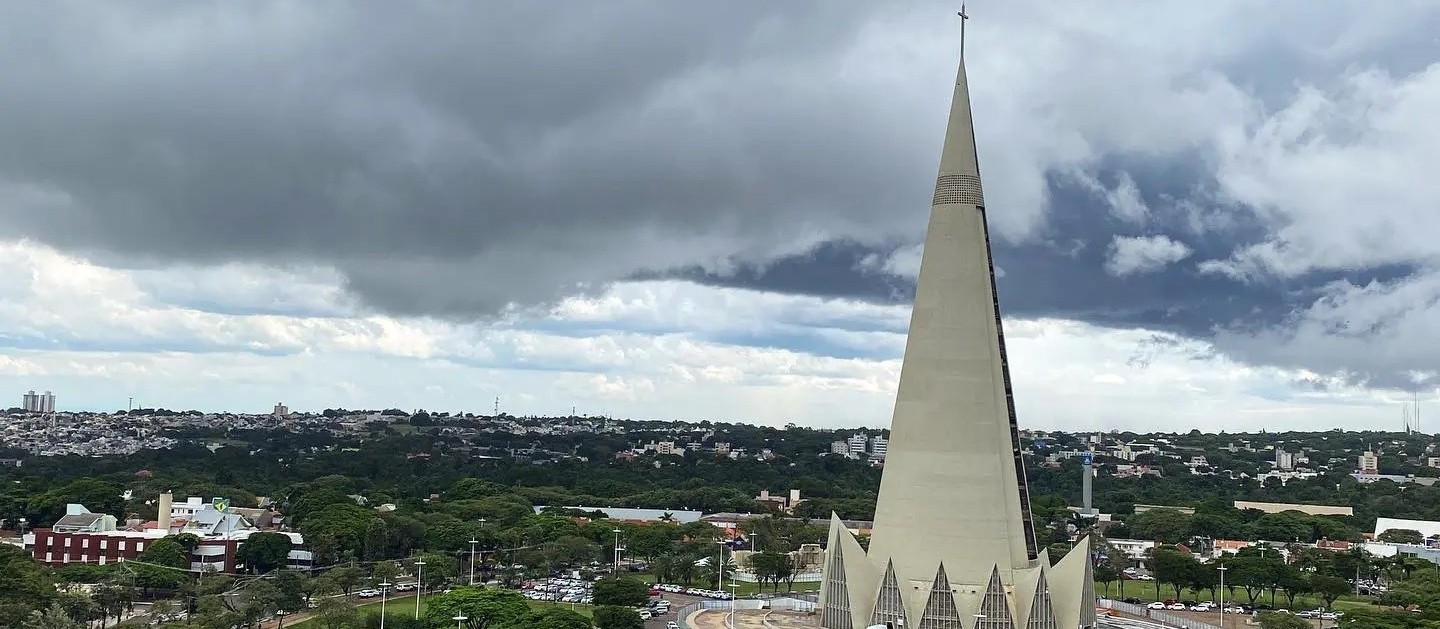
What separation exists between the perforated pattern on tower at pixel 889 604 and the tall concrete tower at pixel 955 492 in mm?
25

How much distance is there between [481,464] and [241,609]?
117 metres

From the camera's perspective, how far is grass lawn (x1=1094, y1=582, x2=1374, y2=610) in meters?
66.8

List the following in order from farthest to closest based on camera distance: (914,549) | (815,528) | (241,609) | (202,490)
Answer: (202,490) → (815,528) → (241,609) → (914,549)

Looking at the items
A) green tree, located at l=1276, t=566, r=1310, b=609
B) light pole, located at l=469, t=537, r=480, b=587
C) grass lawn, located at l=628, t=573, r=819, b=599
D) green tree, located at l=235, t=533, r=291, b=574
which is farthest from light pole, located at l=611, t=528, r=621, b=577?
green tree, located at l=1276, t=566, r=1310, b=609

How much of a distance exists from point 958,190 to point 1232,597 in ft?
157

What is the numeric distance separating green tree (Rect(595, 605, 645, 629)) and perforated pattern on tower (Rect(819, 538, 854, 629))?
1793cm

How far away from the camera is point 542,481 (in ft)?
453

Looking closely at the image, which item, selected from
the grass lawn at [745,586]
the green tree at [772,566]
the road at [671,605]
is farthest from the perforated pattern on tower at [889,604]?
the green tree at [772,566]

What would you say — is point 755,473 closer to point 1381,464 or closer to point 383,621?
point 1381,464

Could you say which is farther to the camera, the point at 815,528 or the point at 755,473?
the point at 755,473

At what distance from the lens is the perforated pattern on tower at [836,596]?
29984mm

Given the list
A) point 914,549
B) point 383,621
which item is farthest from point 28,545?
point 914,549

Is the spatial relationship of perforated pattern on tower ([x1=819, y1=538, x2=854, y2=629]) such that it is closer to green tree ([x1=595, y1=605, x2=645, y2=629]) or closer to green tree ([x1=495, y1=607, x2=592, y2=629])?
green tree ([x1=495, y1=607, x2=592, y2=629])

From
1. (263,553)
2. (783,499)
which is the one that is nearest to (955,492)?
(263,553)
